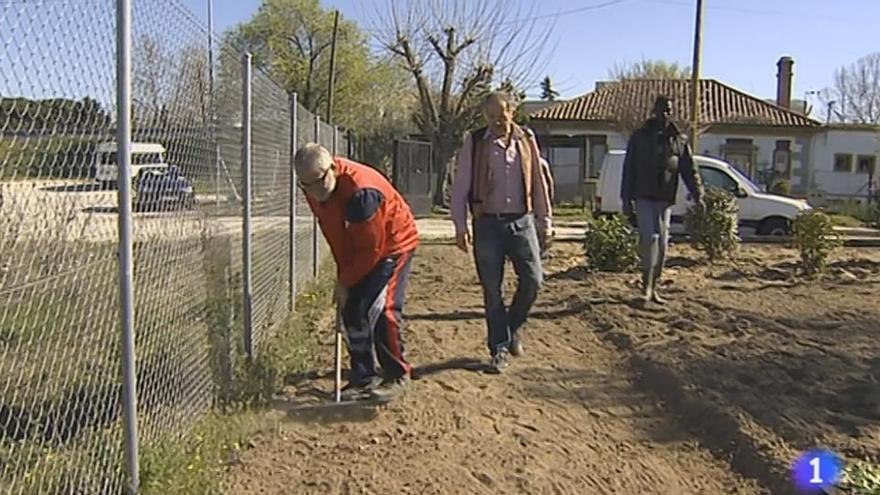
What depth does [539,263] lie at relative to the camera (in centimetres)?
656

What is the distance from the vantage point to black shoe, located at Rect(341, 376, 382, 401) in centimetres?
548

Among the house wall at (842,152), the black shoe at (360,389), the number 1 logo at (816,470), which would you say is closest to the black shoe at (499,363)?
the black shoe at (360,389)

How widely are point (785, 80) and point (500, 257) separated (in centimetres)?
4444

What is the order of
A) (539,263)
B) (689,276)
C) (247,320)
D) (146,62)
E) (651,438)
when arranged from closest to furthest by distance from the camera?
(146,62) < (651,438) < (247,320) < (539,263) < (689,276)

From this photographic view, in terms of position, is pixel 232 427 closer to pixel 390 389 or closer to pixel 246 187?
pixel 390 389

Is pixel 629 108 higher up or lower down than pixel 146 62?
higher up

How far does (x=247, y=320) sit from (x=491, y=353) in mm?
1745

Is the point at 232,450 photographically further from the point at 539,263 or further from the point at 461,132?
the point at 461,132

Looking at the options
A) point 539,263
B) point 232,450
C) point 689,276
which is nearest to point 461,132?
point 689,276

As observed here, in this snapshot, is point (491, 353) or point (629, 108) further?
point (629, 108)

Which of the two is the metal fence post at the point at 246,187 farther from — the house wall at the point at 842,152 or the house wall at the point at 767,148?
the house wall at the point at 842,152

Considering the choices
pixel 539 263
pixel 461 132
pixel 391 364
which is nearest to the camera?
pixel 391 364

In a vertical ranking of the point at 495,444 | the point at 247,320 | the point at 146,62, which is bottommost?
the point at 495,444

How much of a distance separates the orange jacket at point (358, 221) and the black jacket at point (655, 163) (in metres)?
3.67
